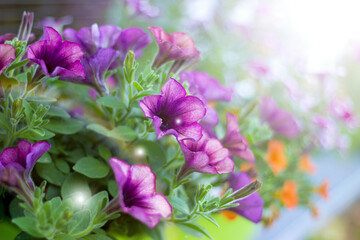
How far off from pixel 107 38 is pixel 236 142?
166 mm

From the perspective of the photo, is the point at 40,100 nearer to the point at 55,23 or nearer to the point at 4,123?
the point at 4,123

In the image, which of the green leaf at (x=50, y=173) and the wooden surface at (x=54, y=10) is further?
the wooden surface at (x=54, y=10)

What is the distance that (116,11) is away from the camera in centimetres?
99

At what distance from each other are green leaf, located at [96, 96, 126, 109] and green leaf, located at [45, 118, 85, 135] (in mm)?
46

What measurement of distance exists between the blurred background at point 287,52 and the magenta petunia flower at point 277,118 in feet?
0.38

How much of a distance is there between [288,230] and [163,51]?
0.60 metres

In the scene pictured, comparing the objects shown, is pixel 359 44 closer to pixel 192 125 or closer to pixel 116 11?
pixel 116 11

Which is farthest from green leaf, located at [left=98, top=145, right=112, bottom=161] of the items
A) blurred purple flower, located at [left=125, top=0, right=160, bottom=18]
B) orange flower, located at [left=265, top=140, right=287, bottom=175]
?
blurred purple flower, located at [left=125, top=0, right=160, bottom=18]

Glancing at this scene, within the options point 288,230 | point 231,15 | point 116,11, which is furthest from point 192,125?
point 231,15

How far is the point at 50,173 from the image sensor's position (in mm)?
382

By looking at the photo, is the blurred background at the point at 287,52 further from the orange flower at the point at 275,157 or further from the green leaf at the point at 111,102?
the green leaf at the point at 111,102

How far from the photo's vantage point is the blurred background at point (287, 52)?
0.82 m

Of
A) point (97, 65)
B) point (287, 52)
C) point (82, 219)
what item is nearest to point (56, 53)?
point (97, 65)

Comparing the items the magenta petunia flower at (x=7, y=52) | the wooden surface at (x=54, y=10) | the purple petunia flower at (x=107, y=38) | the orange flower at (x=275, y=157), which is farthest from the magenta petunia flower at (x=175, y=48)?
the wooden surface at (x=54, y=10)
